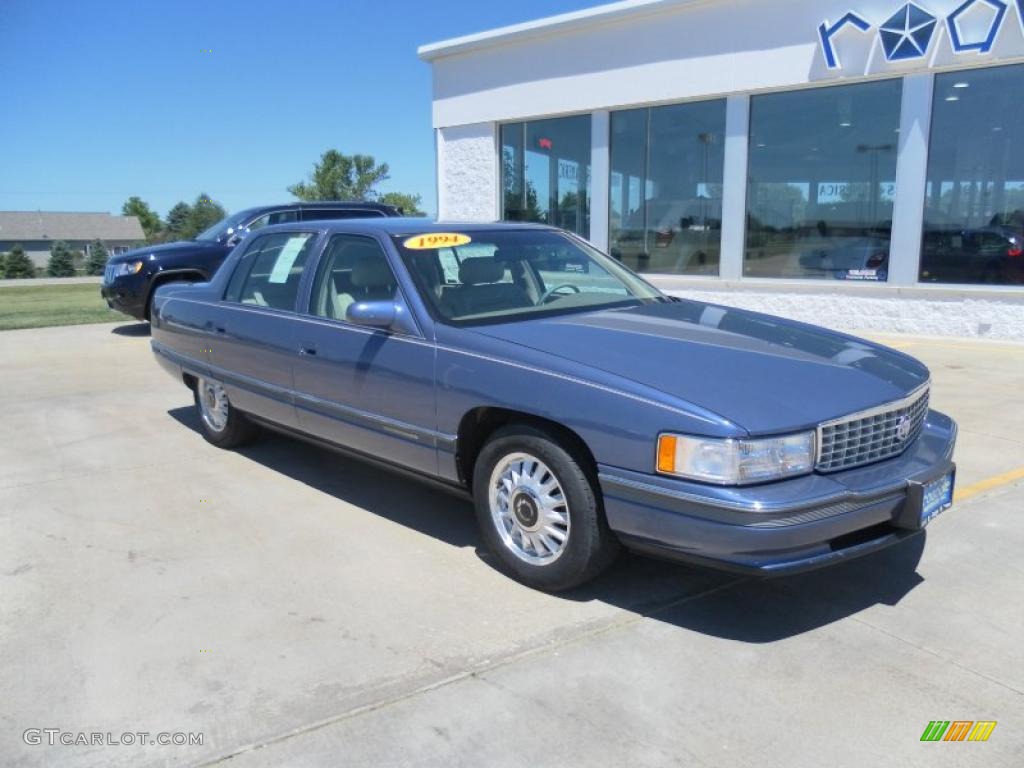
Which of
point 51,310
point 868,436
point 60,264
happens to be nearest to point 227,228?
point 51,310

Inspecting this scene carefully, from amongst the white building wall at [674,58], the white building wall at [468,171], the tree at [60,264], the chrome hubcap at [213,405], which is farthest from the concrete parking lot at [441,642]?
the tree at [60,264]

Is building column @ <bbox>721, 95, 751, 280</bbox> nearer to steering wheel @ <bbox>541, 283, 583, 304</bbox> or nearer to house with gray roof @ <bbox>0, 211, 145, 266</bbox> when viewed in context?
A: steering wheel @ <bbox>541, 283, 583, 304</bbox>

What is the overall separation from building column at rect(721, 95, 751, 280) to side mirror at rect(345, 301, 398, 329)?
Result: 959 cm

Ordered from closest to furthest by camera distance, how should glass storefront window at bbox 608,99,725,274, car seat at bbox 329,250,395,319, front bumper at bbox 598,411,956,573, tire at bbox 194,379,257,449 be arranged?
1. front bumper at bbox 598,411,956,573
2. car seat at bbox 329,250,395,319
3. tire at bbox 194,379,257,449
4. glass storefront window at bbox 608,99,725,274

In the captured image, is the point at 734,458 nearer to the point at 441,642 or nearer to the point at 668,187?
the point at 441,642

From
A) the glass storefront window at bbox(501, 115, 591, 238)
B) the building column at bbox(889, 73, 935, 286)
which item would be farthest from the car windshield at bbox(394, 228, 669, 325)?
the glass storefront window at bbox(501, 115, 591, 238)

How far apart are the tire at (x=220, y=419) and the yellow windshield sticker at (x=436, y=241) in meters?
2.02

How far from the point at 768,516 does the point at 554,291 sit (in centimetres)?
200

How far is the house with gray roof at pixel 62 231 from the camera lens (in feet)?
283

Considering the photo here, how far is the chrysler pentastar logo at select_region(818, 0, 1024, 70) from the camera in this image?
992cm

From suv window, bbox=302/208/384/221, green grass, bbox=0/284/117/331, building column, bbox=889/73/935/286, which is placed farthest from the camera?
green grass, bbox=0/284/117/331

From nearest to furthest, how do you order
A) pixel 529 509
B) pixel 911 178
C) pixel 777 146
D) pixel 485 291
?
pixel 529 509 < pixel 485 291 < pixel 911 178 < pixel 777 146

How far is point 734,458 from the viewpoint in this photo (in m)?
2.92

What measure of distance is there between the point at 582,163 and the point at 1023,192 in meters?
6.65
